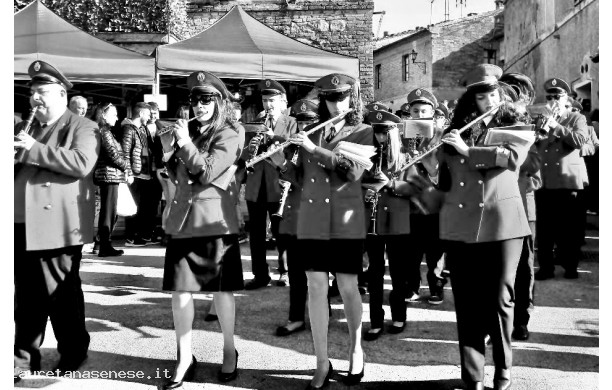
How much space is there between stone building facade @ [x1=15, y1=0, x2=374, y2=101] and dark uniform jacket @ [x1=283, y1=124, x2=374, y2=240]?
11.4m

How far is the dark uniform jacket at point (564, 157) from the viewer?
7133 mm

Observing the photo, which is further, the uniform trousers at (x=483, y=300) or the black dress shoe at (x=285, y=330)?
the black dress shoe at (x=285, y=330)

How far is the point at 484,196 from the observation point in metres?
4.02

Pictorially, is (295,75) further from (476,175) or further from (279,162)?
(476,175)

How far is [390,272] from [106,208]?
490 cm

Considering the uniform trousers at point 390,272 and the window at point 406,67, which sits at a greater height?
the window at point 406,67

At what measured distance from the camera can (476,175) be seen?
4.05 meters

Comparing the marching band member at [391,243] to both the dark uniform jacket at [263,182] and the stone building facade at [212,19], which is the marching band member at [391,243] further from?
the stone building facade at [212,19]

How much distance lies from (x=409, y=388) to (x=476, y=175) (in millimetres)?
1458

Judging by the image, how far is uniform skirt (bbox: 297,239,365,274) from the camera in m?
4.20

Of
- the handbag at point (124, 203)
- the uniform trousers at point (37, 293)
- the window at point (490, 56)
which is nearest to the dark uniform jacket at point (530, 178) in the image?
the uniform trousers at point (37, 293)

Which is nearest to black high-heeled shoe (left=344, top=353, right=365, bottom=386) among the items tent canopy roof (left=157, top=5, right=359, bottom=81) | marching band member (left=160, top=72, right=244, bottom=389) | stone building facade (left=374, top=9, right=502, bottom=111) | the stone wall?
marching band member (left=160, top=72, right=244, bottom=389)

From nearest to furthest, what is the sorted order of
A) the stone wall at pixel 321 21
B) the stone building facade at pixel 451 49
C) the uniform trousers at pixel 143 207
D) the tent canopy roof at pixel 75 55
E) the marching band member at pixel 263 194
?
1. the marching band member at pixel 263 194
2. the uniform trousers at pixel 143 207
3. the tent canopy roof at pixel 75 55
4. the stone wall at pixel 321 21
5. the stone building facade at pixel 451 49
